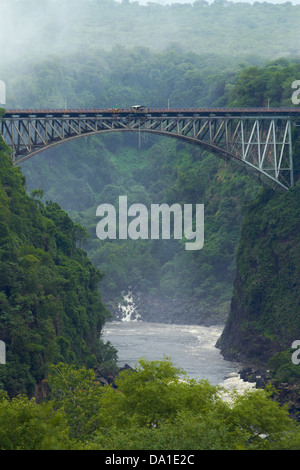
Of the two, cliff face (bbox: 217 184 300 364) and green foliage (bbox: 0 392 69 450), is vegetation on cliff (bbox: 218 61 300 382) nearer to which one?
cliff face (bbox: 217 184 300 364)

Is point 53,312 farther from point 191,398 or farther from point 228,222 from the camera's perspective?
point 228,222

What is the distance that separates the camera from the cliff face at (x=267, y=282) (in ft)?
228

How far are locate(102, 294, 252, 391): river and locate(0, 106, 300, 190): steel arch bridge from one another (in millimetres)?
16071

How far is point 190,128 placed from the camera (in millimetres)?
72188

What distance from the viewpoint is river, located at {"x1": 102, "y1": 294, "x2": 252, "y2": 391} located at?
67.2 meters

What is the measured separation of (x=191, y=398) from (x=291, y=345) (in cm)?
3033

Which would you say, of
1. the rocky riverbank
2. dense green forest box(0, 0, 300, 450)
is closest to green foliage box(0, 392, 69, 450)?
dense green forest box(0, 0, 300, 450)

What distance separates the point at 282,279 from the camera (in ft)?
234
